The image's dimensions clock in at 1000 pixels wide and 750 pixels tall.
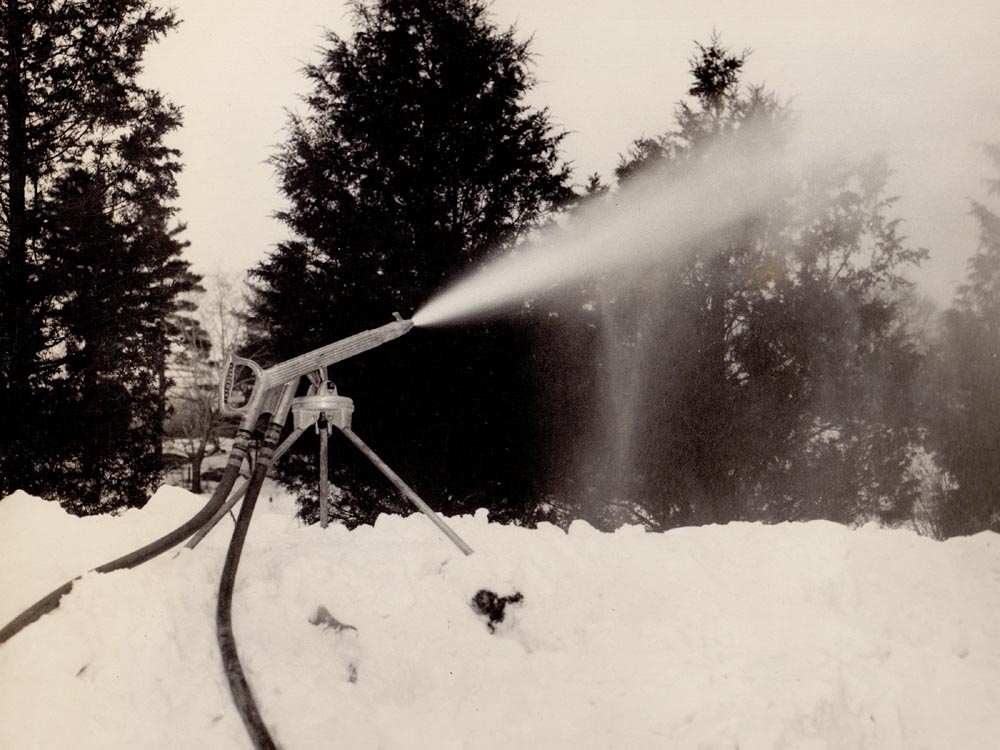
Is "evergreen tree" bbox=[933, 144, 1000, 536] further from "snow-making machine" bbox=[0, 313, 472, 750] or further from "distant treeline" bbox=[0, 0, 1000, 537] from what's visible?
"snow-making machine" bbox=[0, 313, 472, 750]

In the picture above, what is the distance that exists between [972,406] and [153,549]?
12.4m

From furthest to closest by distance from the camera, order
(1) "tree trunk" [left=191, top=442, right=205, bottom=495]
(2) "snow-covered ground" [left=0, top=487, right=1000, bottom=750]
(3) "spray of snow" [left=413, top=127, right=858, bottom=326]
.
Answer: (1) "tree trunk" [left=191, top=442, right=205, bottom=495] → (3) "spray of snow" [left=413, top=127, right=858, bottom=326] → (2) "snow-covered ground" [left=0, top=487, right=1000, bottom=750]

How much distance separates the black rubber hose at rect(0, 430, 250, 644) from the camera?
2.10m

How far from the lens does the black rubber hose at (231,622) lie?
1.96 metres

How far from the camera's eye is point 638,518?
8633 mm

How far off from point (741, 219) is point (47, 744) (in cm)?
1063

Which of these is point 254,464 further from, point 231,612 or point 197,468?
point 197,468

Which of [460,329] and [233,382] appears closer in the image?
[233,382]

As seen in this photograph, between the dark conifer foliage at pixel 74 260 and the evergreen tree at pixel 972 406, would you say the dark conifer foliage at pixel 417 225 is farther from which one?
the evergreen tree at pixel 972 406

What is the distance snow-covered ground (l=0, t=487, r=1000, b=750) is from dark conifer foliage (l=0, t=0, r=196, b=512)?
4.75m

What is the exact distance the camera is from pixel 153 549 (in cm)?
242

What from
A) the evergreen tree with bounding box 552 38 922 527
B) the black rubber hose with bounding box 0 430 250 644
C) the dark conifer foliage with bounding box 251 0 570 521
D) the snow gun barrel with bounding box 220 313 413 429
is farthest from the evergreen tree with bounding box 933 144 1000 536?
the black rubber hose with bounding box 0 430 250 644

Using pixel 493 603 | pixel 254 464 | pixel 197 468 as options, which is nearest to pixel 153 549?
pixel 254 464

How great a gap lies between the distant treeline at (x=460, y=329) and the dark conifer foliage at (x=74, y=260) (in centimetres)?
3
